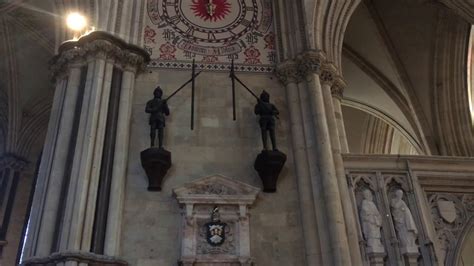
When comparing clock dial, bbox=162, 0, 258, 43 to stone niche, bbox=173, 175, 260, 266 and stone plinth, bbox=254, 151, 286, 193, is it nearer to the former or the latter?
stone plinth, bbox=254, 151, 286, 193

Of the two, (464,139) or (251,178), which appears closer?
(251,178)

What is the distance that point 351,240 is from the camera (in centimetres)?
725

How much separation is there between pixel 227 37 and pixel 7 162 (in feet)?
28.1

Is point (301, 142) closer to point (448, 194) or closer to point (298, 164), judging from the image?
point (298, 164)

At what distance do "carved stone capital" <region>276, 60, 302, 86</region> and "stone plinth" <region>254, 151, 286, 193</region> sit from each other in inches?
72.1

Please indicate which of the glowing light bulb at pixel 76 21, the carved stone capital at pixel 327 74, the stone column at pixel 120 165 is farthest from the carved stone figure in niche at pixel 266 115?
the glowing light bulb at pixel 76 21

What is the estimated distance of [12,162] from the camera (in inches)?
553

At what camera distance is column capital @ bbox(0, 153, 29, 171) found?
45.9ft

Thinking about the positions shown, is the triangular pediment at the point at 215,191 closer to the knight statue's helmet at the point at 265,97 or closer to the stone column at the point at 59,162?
the knight statue's helmet at the point at 265,97

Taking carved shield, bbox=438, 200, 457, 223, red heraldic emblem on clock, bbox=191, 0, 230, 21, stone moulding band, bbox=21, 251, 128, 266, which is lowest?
stone moulding band, bbox=21, 251, 128, 266

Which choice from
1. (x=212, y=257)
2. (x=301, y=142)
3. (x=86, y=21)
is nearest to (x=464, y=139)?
(x=301, y=142)

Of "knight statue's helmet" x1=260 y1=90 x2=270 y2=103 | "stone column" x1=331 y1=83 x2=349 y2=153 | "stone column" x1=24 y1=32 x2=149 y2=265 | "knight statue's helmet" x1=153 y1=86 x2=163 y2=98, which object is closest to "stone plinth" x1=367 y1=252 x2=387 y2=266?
"stone column" x1=331 y1=83 x2=349 y2=153

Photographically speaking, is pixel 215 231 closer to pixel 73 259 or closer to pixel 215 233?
pixel 215 233

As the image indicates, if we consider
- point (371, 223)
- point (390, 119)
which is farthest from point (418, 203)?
point (390, 119)
